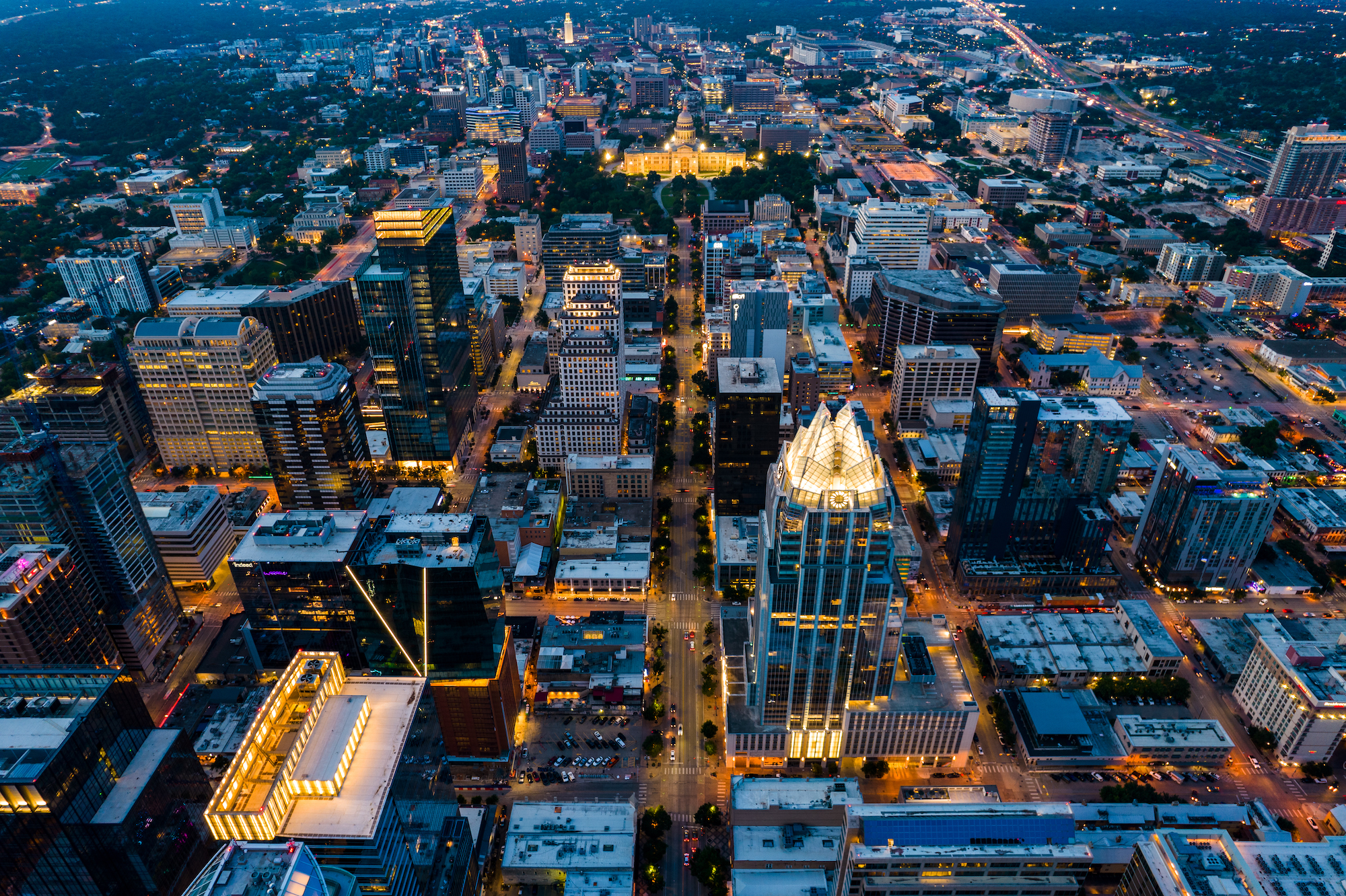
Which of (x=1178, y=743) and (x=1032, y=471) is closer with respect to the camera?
(x=1178, y=743)

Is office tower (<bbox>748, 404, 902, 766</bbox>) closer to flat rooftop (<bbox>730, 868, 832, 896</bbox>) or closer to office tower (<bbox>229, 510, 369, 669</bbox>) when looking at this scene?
flat rooftop (<bbox>730, 868, 832, 896</bbox>)

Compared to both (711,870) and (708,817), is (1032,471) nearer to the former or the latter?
(708,817)

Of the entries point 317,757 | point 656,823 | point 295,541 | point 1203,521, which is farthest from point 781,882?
point 1203,521

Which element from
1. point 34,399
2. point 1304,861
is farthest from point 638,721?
point 34,399

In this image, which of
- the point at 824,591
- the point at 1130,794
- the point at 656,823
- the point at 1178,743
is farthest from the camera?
the point at 1178,743

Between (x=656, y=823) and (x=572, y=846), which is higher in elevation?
(x=572, y=846)

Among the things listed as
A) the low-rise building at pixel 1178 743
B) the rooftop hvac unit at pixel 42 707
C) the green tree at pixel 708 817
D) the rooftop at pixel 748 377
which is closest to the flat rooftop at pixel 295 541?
the rooftop hvac unit at pixel 42 707
